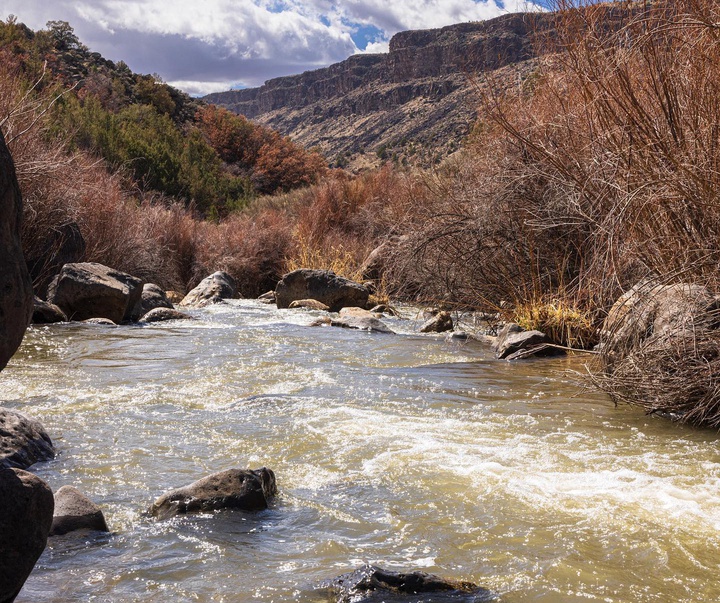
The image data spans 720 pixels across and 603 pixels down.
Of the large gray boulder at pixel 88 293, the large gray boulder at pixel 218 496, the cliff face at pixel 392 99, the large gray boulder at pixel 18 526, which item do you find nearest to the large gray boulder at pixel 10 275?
the large gray boulder at pixel 18 526

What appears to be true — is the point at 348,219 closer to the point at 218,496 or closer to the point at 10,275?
the point at 218,496

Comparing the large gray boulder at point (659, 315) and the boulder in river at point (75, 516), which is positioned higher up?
the large gray boulder at point (659, 315)

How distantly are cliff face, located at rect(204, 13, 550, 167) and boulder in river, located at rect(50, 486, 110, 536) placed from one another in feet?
110

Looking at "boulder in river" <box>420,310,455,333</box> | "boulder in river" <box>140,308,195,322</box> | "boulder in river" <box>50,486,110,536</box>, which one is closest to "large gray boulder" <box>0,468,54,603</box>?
"boulder in river" <box>50,486,110,536</box>

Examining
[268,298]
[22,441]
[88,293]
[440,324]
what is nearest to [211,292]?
[268,298]

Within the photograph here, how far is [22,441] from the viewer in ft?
15.1

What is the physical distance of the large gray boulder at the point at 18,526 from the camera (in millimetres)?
2607

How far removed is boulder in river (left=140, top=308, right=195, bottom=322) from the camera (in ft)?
39.4

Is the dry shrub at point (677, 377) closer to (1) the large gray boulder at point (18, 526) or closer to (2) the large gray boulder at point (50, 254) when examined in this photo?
(1) the large gray boulder at point (18, 526)

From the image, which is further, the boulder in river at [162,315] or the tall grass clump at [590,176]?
the boulder in river at [162,315]

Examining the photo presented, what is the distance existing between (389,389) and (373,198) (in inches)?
450

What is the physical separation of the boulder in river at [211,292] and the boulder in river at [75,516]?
10.6m

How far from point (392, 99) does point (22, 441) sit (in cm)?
6852

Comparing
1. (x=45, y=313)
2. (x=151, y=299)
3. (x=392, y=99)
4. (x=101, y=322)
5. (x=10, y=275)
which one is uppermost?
(x=392, y=99)
